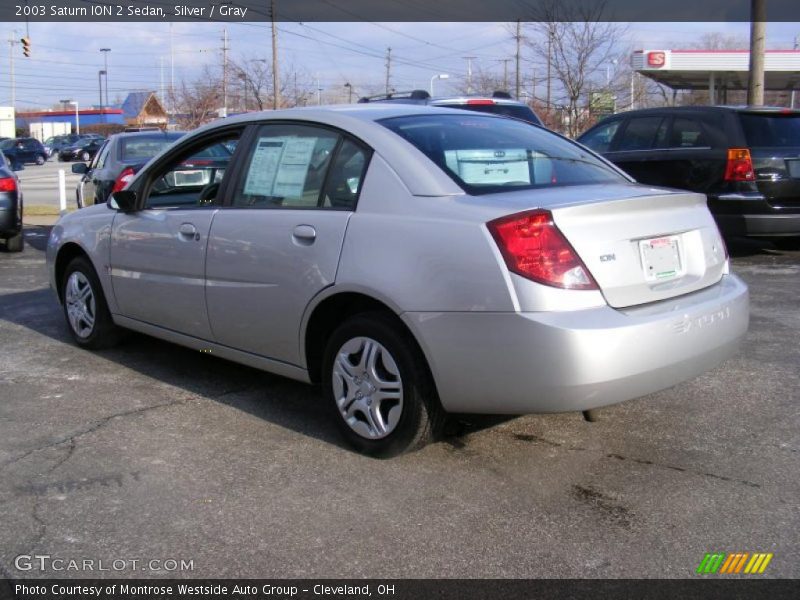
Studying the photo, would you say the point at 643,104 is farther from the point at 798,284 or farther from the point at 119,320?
the point at 119,320

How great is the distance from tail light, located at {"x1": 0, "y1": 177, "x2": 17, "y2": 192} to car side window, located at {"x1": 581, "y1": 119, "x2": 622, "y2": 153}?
7.48m

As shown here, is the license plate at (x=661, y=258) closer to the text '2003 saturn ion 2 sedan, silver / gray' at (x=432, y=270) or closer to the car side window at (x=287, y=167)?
the text '2003 saturn ion 2 sedan, silver / gray' at (x=432, y=270)

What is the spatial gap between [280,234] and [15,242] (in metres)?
8.76

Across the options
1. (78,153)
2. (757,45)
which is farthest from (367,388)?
(78,153)

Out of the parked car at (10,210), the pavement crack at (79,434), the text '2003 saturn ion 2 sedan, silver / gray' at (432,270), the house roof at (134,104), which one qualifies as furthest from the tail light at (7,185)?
the house roof at (134,104)

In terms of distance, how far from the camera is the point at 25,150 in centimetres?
4650

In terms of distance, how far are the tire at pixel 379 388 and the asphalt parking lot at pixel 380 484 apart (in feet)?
0.45

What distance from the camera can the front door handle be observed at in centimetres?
487

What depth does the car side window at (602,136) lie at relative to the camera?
426 inches

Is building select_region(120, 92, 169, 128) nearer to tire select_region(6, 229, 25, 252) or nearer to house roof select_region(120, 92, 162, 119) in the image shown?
house roof select_region(120, 92, 162, 119)

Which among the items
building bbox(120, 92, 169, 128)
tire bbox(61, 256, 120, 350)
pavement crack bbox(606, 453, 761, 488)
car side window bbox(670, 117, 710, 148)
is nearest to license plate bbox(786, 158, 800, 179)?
car side window bbox(670, 117, 710, 148)

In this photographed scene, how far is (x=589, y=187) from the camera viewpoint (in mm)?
4168

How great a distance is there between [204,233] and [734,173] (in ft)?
20.9
